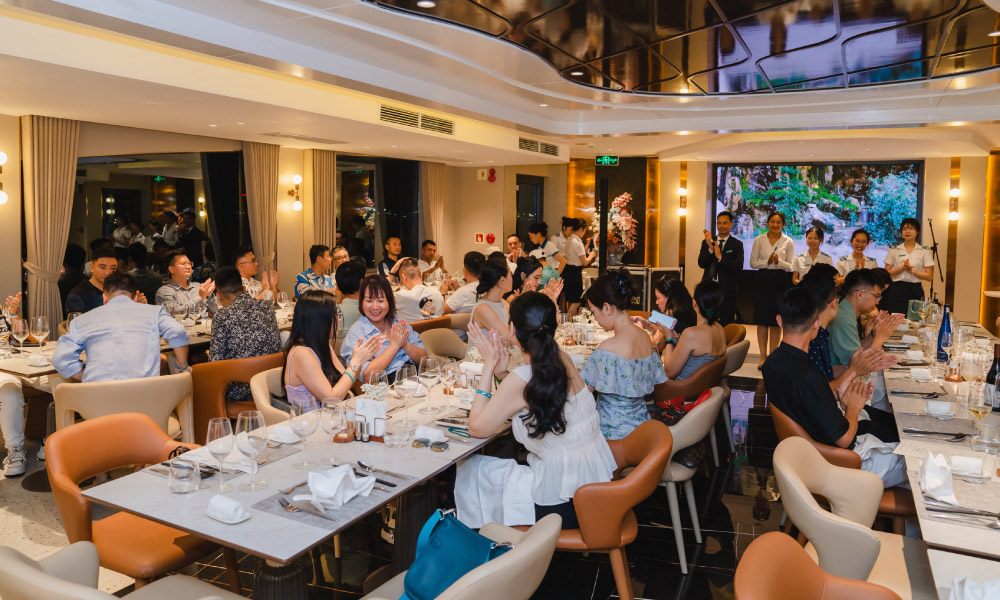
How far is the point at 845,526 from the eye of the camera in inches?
99.0

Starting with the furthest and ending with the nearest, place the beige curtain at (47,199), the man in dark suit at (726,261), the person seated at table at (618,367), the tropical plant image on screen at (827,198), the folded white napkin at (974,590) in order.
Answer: the tropical plant image on screen at (827,198) → the man in dark suit at (726,261) → the beige curtain at (47,199) → the person seated at table at (618,367) → the folded white napkin at (974,590)

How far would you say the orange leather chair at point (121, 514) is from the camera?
2881 mm

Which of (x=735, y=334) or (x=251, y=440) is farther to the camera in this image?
(x=735, y=334)

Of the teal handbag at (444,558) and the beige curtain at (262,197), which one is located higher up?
the beige curtain at (262,197)

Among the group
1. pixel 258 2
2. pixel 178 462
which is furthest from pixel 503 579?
pixel 258 2

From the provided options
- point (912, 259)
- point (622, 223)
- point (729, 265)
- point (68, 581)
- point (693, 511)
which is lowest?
point (693, 511)

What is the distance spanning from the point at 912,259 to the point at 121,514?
9307 mm

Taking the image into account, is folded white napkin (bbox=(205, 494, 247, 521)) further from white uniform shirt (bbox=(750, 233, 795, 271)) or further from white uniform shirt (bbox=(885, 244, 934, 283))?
white uniform shirt (bbox=(750, 233, 795, 271))

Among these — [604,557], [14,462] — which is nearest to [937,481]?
[604,557]

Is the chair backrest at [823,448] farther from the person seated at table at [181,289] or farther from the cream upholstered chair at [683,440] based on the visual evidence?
the person seated at table at [181,289]

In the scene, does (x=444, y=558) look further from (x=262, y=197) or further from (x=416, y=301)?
(x=262, y=197)

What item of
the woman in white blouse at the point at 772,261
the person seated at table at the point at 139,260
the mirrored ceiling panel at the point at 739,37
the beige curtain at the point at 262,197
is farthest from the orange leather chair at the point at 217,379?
the woman in white blouse at the point at 772,261

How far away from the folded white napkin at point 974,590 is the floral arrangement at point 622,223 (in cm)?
1238

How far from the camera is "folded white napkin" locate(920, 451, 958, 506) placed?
8.71 ft
